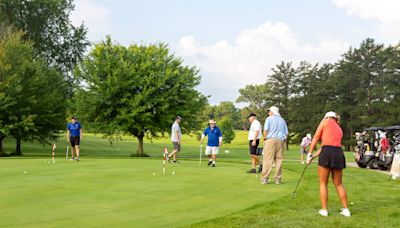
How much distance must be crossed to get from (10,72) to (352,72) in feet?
174

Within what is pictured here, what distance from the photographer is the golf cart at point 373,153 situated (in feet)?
69.3

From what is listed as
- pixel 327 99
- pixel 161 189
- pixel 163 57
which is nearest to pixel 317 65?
pixel 327 99

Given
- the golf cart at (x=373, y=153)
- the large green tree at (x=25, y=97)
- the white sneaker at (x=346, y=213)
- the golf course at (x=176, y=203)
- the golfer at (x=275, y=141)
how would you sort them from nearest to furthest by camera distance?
the golf course at (x=176, y=203) → the white sneaker at (x=346, y=213) → the golfer at (x=275, y=141) → the golf cart at (x=373, y=153) → the large green tree at (x=25, y=97)

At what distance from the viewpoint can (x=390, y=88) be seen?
64.2 metres

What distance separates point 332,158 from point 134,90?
27.7 metres

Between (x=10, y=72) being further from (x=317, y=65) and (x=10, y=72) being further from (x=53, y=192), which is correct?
(x=317, y=65)

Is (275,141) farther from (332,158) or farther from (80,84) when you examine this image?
(80,84)

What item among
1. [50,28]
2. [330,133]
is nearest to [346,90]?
[50,28]

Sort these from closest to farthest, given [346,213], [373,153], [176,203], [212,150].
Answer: [346,213]
[176,203]
[212,150]
[373,153]

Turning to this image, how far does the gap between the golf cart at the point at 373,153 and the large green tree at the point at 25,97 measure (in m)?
20.6

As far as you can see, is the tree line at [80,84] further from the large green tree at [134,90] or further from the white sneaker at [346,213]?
the white sneaker at [346,213]

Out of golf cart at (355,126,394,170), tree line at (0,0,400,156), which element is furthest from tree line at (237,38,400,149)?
golf cart at (355,126,394,170)

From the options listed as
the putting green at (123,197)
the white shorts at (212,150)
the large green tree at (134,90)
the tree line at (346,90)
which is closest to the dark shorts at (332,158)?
the putting green at (123,197)

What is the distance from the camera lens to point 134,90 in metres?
34.8
